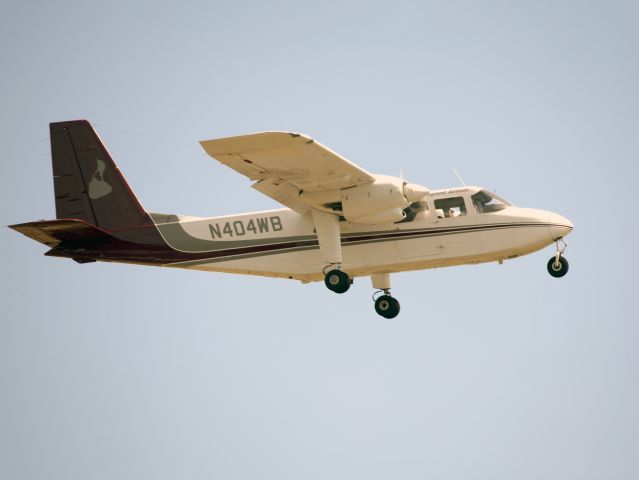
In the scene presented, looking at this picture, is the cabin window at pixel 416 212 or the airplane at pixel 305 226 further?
the cabin window at pixel 416 212

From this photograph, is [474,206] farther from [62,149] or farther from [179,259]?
[62,149]

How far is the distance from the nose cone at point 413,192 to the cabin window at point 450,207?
642 mm

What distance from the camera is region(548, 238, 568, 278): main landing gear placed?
22.9 metres

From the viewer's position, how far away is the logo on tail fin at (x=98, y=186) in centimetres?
2444

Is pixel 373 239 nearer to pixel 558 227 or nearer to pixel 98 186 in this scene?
pixel 558 227

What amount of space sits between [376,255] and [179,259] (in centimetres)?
495

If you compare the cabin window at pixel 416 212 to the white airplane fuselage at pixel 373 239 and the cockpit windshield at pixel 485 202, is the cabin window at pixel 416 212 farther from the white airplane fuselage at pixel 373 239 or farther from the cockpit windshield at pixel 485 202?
the cockpit windshield at pixel 485 202

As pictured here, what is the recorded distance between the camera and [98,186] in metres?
24.5

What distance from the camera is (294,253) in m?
23.4

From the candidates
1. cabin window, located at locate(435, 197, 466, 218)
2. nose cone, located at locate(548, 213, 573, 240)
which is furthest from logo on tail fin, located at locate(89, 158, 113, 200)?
nose cone, located at locate(548, 213, 573, 240)

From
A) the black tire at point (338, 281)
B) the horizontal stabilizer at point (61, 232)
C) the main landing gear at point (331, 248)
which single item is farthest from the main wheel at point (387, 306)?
the horizontal stabilizer at point (61, 232)

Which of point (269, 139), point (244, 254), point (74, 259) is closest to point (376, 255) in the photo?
point (244, 254)

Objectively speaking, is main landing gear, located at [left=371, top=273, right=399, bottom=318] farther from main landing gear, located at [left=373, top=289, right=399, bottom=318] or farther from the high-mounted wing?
the high-mounted wing

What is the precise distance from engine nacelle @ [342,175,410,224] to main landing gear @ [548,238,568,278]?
3.92 meters
